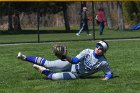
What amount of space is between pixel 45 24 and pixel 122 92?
1739 inches

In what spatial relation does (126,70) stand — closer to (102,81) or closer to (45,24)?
(102,81)

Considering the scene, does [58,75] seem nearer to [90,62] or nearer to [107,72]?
[90,62]

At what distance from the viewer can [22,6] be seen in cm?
3966

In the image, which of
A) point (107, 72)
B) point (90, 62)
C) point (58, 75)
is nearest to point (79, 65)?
point (90, 62)

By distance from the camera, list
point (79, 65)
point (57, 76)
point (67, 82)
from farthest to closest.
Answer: point (79, 65) < point (57, 76) < point (67, 82)

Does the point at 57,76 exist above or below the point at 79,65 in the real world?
below

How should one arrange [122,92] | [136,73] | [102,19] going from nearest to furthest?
[122,92], [136,73], [102,19]

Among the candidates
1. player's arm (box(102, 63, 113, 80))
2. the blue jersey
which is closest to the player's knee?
the blue jersey

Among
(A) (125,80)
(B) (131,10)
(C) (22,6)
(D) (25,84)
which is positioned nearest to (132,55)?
(A) (125,80)

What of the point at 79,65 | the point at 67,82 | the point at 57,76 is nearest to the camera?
the point at 67,82

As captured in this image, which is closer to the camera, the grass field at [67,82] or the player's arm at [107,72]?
the grass field at [67,82]

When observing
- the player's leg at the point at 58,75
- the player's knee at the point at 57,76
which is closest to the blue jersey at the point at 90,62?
the player's leg at the point at 58,75

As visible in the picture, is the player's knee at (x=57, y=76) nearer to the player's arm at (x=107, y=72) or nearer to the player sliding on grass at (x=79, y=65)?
the player sliding on grass at (x=79, y=65)

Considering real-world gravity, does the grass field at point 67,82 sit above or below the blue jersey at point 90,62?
below
